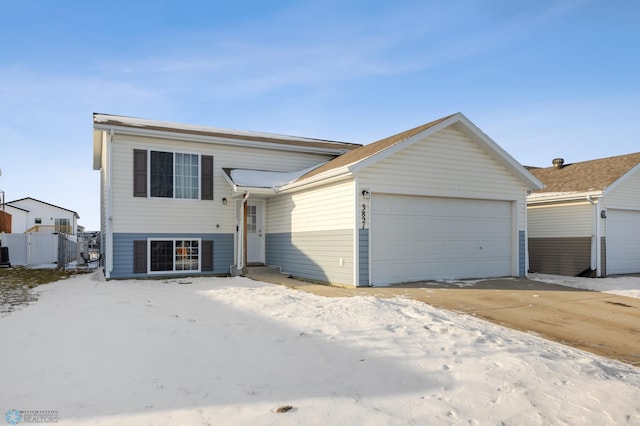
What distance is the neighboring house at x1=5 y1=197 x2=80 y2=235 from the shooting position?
40.6 m

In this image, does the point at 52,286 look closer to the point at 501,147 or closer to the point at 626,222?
the point at 501,147

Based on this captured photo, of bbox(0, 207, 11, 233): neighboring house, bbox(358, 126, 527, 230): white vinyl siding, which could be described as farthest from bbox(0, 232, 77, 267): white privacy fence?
bbox(358, 126, 527, 230): white vinyl siding

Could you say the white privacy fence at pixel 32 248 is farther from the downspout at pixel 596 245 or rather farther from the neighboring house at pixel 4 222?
the downspout at pixel 596 245

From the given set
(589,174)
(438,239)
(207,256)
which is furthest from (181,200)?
(589,174)

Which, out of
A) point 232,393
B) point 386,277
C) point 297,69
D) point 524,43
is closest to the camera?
point 232,393

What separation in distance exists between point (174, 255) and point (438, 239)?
8371mm

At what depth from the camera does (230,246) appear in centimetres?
1398

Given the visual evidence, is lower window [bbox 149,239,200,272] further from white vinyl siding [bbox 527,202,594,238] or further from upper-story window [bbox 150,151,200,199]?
white vinyl siding [bbox 527,202,594,238]

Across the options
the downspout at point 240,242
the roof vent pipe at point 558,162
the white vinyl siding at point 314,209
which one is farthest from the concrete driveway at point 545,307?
the roof vent pipe at point 558,162

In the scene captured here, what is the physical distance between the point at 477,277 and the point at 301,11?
8.80 m

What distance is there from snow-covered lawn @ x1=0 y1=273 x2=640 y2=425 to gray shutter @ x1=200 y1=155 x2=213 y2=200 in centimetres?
712

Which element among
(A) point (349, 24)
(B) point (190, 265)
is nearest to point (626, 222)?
(A) point (349, 24)
